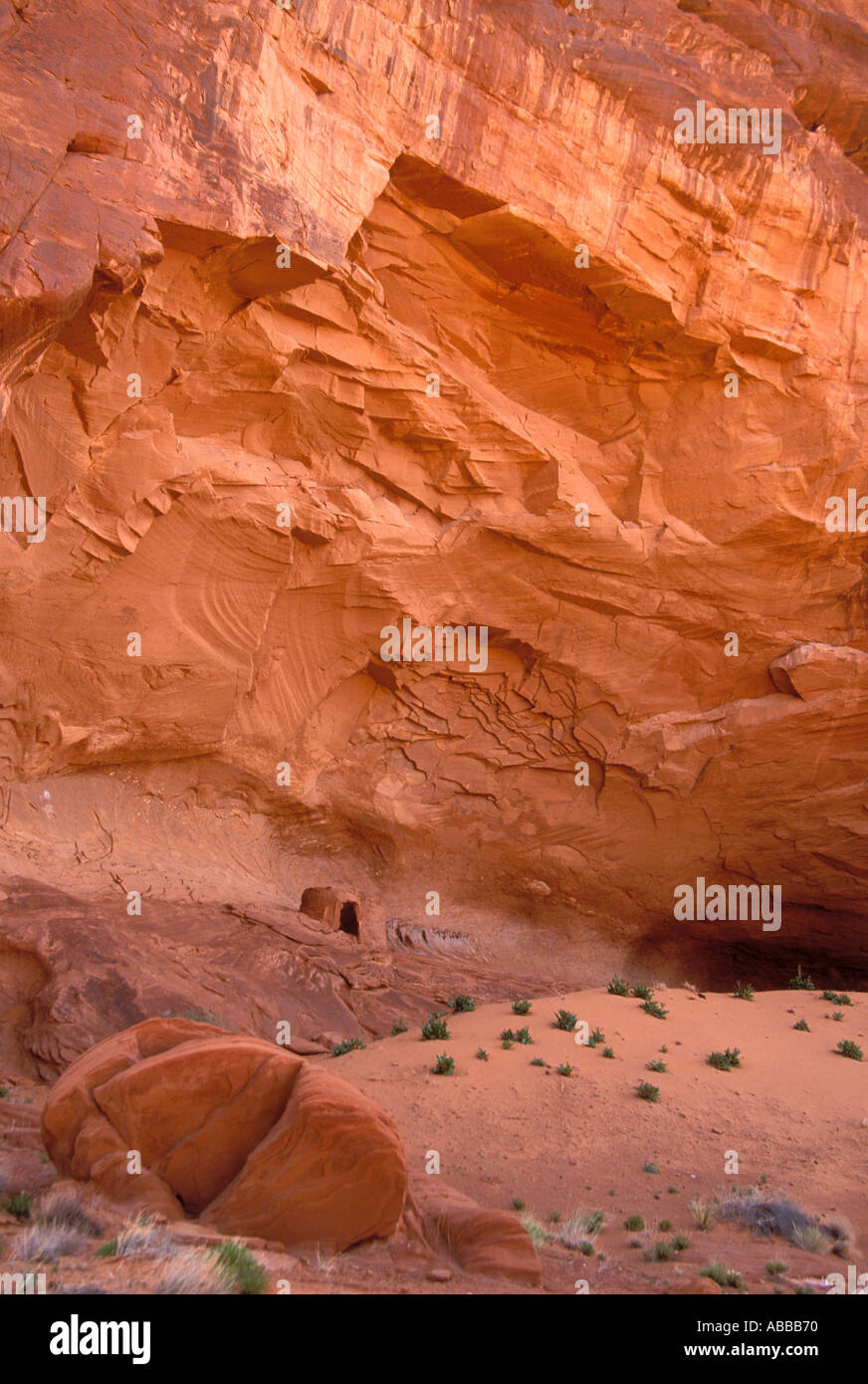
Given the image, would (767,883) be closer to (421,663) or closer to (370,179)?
(421,663)

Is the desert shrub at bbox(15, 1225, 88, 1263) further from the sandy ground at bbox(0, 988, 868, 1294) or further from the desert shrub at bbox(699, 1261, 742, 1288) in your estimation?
the desert shrub at bbox(699, 1261, 742, 1288)

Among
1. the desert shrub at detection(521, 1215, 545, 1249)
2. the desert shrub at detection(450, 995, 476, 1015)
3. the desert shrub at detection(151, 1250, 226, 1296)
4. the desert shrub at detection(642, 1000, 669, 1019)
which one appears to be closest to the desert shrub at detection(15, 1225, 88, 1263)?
the desert shrub at detection(151, 1250, 226, 1296)

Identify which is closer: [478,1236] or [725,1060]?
[478,1236]

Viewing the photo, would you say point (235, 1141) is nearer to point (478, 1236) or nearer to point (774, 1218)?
point (478, 1236)

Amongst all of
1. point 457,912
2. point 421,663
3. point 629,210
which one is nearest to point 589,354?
point 629,210

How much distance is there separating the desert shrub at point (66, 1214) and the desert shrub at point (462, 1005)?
8972 mm

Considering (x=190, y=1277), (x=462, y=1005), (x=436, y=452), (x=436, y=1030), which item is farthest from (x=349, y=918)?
(x=190, y=1277)

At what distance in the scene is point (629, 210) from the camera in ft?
47.2

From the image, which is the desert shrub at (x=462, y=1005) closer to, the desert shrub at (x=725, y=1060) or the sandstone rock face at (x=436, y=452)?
the sandstone rock face at (x=436, y=452)

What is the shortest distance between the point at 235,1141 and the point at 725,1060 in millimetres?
7452

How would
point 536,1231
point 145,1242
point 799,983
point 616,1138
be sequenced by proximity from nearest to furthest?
point 145,1242, point 536,1231, point 616,1138, point 799,983

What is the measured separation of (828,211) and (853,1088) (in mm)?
14617

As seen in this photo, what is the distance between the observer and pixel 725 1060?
11.4 metres

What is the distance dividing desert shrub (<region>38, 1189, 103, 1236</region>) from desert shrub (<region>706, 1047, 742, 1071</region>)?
8319mm
